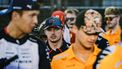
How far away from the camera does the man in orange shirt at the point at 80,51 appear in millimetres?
5848

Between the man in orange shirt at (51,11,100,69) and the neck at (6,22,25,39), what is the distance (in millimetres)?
664

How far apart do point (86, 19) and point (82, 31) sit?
6.6 inches

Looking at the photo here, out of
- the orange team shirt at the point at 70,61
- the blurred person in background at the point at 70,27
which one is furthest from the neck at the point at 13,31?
the blurred person in background at the point at 70,27

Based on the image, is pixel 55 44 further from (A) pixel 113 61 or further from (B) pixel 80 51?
(A) pixel 113 61

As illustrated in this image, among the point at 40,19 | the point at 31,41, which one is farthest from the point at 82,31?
the point at 40,19

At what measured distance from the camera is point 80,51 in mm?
5953

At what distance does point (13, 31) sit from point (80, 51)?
0.91m

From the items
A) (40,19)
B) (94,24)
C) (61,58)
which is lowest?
(40,19)

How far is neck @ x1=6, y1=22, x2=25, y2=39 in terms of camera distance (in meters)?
5.46

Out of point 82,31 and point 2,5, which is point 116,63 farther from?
point 2,5

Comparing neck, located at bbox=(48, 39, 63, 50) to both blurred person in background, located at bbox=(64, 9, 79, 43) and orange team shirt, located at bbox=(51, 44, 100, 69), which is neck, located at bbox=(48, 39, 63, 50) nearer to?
blurred person in background, located at bbox=(64, 9, 79, 43)

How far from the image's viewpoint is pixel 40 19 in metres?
13.9

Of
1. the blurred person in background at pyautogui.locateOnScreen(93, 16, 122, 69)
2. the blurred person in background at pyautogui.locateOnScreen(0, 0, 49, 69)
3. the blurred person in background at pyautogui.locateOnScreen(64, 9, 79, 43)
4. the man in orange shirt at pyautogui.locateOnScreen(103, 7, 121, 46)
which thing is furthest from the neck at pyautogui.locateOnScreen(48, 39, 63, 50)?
the blurred person in background at pyautogui.locateOnScreen(93, 16, 122, 69)

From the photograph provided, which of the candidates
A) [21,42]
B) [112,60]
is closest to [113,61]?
[112,60]
